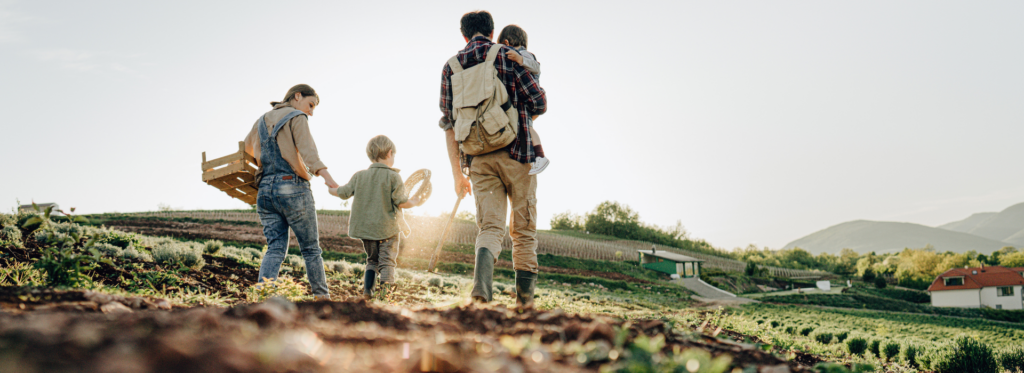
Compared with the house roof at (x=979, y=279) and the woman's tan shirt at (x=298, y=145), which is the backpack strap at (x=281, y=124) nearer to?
the woman's tan shirt at (x=298, y=145)

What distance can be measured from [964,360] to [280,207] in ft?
41.6

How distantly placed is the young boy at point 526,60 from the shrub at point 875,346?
11.3 metres

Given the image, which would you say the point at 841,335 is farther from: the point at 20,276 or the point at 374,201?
the point at 20,276

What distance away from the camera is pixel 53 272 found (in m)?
2.70

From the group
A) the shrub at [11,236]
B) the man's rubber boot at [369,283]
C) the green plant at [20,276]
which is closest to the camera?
the green plant at [20,276]

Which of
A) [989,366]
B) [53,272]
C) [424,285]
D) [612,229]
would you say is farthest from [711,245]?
[53,272]

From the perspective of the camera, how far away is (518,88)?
346 centimetres

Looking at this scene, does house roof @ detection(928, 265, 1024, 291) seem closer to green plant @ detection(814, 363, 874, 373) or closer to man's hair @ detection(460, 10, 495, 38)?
man's hair @ detection(460, 10, 495, 38)

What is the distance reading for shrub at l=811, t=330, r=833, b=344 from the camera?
10070 mm

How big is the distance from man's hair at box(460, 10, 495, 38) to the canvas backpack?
0.93ft

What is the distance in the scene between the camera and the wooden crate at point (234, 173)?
395 cm

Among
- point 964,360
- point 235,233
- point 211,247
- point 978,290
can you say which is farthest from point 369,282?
point 978,290

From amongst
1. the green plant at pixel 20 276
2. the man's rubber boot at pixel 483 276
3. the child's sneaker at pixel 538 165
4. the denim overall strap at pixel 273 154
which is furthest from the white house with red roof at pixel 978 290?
the green plant at pixel 20 276

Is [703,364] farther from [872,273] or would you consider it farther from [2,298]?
[872,273]
